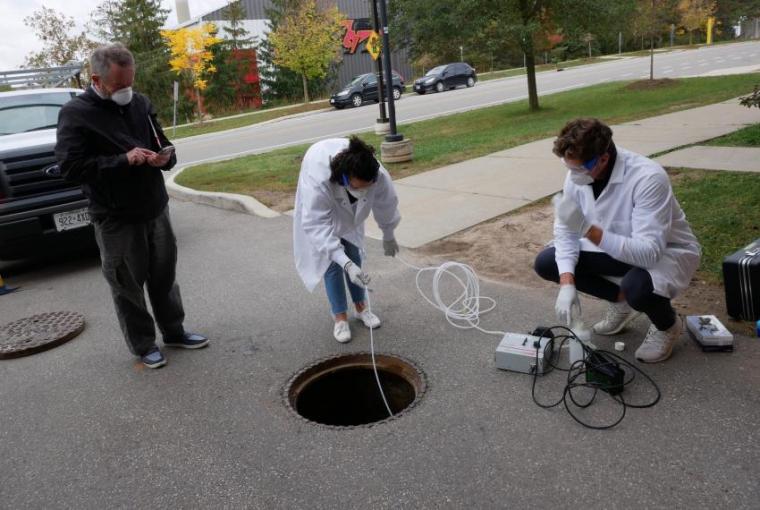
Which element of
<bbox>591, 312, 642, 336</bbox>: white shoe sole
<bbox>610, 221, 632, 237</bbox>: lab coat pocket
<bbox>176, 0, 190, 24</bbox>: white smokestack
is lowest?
<bbox>591, 312, 642, 336</bbox>: white shoe sole

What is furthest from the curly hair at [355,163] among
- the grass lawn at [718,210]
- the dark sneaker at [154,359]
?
the grass lawn at [718,210]

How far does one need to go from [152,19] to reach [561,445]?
38.8 meters

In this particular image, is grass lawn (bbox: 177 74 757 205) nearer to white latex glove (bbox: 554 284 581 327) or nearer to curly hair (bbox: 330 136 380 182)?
curly hair (bbox: 330 136 380 182)

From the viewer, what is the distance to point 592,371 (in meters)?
3.12

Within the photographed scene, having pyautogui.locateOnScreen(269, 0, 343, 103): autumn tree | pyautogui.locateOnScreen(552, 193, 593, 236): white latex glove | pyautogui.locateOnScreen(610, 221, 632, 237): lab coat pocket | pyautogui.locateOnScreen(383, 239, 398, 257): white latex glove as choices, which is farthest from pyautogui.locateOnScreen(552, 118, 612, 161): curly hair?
pyautogui.locateOnScreen(269, 0, 343, 103): autumn tree

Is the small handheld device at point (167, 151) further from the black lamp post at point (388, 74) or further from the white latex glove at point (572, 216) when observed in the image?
the black lamp post at point (388, 74)

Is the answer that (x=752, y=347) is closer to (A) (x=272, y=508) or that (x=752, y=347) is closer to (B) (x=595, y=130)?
(B) (x=595, y=130)

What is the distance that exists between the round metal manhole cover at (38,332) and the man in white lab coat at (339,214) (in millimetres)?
1920

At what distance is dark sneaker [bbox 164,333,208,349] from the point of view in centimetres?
411

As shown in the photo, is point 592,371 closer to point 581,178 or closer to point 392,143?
point 581,178

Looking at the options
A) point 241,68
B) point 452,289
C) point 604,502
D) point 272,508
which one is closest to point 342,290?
point 452,289

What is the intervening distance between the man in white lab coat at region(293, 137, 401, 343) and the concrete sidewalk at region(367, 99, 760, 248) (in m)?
1.80

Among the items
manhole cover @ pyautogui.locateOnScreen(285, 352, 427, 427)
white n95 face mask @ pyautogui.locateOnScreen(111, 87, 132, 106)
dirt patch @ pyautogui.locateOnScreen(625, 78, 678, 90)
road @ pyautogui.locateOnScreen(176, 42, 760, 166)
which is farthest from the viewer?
dirt patch @ pyautogui.locateOnScreen(625, 78, 678, 90)

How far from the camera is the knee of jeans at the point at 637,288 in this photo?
10.4 ft
